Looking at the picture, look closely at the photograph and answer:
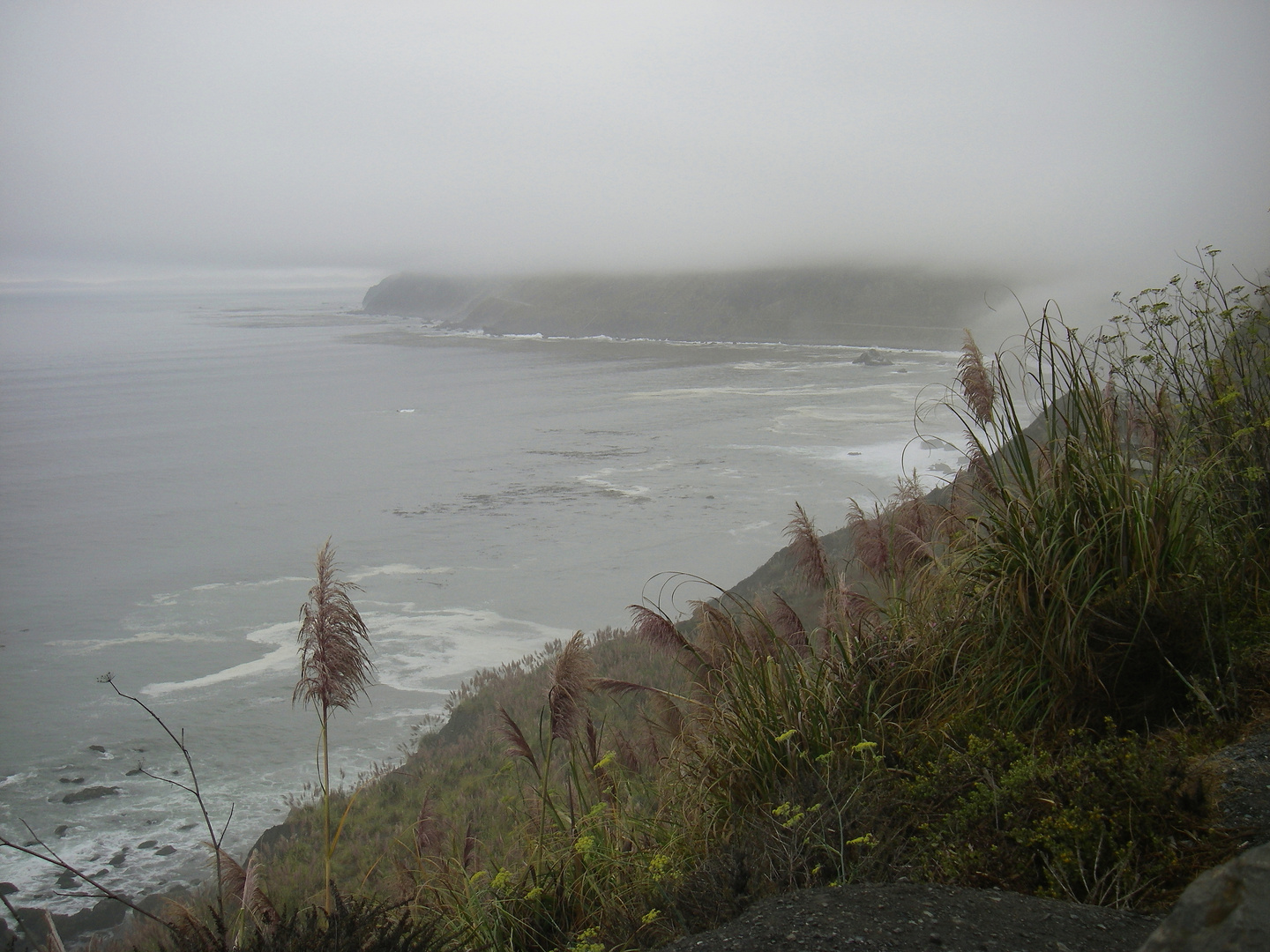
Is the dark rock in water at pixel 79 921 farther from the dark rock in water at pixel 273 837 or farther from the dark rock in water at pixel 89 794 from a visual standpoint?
the dark rock in water at pixel 89 794

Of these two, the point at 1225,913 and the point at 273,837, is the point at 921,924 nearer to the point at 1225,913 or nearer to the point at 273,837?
the point at 1225,913

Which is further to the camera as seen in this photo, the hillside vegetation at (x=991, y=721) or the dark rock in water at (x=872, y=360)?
the dark rock in water at (x=872, y=360)

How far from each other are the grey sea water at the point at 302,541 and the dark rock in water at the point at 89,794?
0.09m

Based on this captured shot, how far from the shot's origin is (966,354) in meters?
6.30

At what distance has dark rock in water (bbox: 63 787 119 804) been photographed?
10305 mm

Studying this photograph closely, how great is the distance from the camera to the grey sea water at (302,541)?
1120cm

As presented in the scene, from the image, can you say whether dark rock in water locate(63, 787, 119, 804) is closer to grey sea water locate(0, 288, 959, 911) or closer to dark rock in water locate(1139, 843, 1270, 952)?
grey sea water locate(0, 288, 959, 911)

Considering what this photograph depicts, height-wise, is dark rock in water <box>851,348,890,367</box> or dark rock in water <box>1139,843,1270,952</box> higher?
dark rock in water <box>851,348,890,367</box>

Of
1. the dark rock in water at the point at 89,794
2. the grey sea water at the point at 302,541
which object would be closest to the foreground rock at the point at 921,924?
the grey sea water at the point at 302,541

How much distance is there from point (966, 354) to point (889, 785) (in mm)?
4122

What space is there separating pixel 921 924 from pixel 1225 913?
928 millimetres

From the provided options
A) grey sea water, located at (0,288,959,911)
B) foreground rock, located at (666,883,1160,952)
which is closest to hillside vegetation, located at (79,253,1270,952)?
foreground rock, located at (666,883,1160,952)

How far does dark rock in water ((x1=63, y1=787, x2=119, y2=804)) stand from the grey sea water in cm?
9

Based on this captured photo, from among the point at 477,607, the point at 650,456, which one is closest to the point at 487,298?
the point at 650,456
